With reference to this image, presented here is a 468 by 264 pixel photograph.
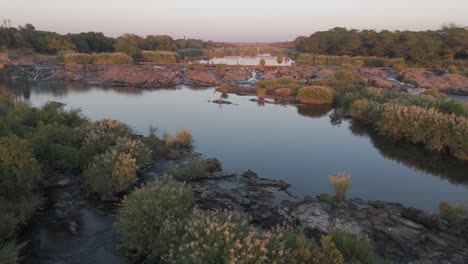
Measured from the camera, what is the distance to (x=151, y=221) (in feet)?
27.0

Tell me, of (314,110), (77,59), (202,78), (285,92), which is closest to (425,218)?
(314,110)

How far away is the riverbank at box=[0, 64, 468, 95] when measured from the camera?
38.0 metres

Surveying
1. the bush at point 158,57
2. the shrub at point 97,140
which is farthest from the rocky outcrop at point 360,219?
the bush at point 158,57

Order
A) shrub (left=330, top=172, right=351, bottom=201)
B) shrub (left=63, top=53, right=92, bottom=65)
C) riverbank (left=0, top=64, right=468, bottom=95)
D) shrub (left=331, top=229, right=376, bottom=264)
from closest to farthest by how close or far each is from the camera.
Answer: shrub (left=331, top=229, right=376, bottom=264) < shrub (left=330, top=172, right=351, bottom=201) < riverbank (left=0, top=64, right=468, bottom=95) < shrub (left=63, top=53, right=92, bottom=65)

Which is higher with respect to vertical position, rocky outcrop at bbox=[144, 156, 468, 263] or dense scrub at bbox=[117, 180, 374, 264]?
dense scrub at bbox=[117, 180, 374, 264]

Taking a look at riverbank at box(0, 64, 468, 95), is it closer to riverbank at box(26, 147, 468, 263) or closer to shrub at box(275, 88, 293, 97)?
shrub at box(275, 88, 293, 97)

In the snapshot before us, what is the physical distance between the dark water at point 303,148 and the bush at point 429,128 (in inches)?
22.1

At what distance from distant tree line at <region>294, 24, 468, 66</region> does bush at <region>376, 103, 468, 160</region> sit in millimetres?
36734

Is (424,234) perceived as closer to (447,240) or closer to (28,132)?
(447,240)

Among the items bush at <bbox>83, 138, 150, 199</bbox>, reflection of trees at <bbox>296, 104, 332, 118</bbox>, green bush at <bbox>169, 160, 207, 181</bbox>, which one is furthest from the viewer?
reflection of trees at <bbox>296, 104, 332, 118</bbox>

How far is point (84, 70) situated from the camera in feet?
147

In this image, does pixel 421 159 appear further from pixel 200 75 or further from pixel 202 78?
pixel 200 75

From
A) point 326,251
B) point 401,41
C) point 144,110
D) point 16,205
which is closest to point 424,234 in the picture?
point 326,251

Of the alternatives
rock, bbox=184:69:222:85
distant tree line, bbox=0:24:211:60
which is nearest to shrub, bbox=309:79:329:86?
rock, bbox=184:69:222:85
